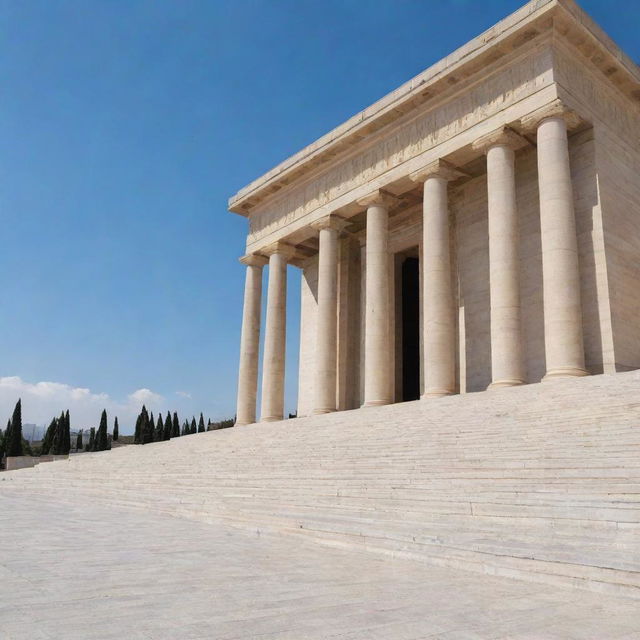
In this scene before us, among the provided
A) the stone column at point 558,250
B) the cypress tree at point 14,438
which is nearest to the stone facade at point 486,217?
the stone column at point 558,250

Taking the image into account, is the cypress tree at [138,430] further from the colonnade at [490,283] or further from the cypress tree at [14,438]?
the colonnade at [490,283]

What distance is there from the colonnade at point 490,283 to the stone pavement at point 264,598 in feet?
58.6

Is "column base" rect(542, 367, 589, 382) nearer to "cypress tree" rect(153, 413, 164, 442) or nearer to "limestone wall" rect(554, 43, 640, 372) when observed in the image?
"limestone wall" rect(554, 43, 640, 372)

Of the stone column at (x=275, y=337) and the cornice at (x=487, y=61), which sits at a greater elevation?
the cornice at (x=487, y=61)

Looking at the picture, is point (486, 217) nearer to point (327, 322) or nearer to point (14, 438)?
point (327, 322)

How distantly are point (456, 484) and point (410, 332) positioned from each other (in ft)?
95.8

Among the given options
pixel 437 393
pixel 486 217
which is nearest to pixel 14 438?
pixel 437 393

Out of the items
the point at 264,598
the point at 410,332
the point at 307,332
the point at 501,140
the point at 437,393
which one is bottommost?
the point at 264,598

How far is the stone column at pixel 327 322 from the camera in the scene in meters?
35.5

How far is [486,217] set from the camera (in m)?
33.2

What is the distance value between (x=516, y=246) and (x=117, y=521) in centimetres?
2039

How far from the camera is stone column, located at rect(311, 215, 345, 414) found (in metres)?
35.5

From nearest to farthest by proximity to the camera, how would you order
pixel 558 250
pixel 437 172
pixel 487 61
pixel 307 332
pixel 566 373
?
pixel 566 373 < pixel 558 250 < pixel 487 61 < pixel 437 172 < pixel 307 332

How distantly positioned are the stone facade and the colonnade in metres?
0.07
